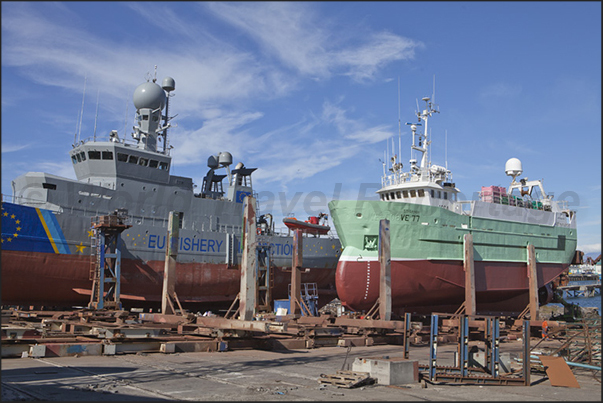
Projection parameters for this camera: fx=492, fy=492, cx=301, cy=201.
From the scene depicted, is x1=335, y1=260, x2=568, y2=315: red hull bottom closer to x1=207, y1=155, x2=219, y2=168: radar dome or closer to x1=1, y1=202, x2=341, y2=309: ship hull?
x1=1, y1=202, x2=341, y2=309: ship hull

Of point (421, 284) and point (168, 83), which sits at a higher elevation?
point (168, 83)

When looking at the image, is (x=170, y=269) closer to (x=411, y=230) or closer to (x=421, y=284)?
(x=411, y=230)

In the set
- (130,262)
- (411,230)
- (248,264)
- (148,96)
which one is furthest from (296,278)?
(148,96)

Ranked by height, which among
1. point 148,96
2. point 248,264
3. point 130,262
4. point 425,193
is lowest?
point 248,264

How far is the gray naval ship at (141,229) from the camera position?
22.2m

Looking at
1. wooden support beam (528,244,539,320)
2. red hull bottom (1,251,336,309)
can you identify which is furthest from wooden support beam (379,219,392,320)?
red hull bottom (1,251,336,309)

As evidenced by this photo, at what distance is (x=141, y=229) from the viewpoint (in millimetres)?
25156

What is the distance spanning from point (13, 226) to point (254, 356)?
45.3ft

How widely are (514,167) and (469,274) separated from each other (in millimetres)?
12956

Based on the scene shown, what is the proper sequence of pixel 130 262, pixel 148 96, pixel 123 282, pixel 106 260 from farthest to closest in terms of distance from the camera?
pixel 148 96 → pixel 130 262 → pixel 123 282 → pixel 106 260

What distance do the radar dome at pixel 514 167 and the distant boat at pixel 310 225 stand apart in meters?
13.0

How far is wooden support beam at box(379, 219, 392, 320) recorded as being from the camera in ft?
62.3

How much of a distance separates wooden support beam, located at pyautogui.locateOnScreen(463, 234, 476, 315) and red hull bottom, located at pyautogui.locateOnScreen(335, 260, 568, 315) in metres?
0.98

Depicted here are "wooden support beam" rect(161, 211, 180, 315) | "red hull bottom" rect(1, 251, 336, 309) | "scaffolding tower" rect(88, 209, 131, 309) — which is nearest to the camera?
"wooden support beam" rect(161, 211, 180, 315)
